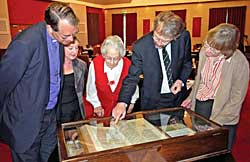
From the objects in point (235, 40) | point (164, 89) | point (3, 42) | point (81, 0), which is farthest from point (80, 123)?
point (81, 0)

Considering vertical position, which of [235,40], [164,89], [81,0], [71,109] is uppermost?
[81,0]

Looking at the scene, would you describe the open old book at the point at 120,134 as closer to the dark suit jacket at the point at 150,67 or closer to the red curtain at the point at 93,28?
the dark suit jacket at the point at 150,67

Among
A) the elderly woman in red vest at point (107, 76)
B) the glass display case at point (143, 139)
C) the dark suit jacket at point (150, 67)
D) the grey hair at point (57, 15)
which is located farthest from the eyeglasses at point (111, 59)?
the grey hair at point (57, 15)

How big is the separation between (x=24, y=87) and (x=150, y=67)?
3.11 feet

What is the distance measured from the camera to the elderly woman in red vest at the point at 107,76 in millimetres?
2148

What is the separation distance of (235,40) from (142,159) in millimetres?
981

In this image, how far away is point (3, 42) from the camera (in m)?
6.82

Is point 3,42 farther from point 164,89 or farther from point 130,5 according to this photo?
point 130,5

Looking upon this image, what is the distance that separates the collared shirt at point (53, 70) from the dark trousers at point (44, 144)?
87 mm

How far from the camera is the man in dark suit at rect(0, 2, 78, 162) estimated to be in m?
1.28

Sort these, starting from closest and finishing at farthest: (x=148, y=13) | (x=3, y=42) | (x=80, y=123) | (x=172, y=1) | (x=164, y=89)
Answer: (x=80, y=123) < (x=164, y=89) < (x=3, y=42) < (x=172, y=1) < (x=148, y=13)

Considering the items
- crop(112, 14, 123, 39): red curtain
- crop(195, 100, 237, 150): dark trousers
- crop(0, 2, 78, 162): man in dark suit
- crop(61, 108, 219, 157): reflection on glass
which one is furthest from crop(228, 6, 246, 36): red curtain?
crop(0, 2, 78, 162): man in dark suit

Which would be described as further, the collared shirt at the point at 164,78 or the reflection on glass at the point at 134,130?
Answer: the collared shirt at the point at 164,78

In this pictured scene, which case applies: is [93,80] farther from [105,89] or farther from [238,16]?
[238,16]
